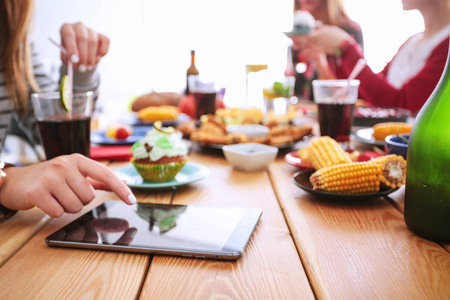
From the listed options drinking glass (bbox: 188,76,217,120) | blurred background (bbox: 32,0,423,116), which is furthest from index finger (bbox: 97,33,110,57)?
blurred background (bbox: 32,0,423,116)

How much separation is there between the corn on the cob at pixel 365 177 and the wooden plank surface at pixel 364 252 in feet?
0.11

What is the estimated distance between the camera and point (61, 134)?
3.30 feet

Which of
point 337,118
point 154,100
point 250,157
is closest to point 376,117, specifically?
point 337,118

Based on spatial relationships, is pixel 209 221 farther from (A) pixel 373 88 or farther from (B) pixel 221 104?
(A) pixel 373 88

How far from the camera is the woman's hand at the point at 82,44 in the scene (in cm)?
122

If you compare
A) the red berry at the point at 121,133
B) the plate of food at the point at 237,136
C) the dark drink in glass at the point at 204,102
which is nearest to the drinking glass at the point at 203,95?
the dark drink in glass at the point at 204,102

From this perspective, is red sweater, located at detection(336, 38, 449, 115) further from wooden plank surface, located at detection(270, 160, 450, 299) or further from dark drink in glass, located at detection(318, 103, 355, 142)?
wooden plank surface, located at detection(270, 160, 450, 299)

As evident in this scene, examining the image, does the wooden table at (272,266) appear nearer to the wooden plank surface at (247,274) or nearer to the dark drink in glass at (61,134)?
the wooden plank surface at (247,274)

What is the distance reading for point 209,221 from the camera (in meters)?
0.66

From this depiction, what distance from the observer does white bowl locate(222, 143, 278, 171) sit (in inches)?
42.8

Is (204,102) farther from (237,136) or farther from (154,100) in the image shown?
(237,136)

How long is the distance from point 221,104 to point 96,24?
379 cm

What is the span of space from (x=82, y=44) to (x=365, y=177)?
93 centimetres

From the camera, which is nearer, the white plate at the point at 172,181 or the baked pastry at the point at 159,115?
the white plate at the point at 172,181
